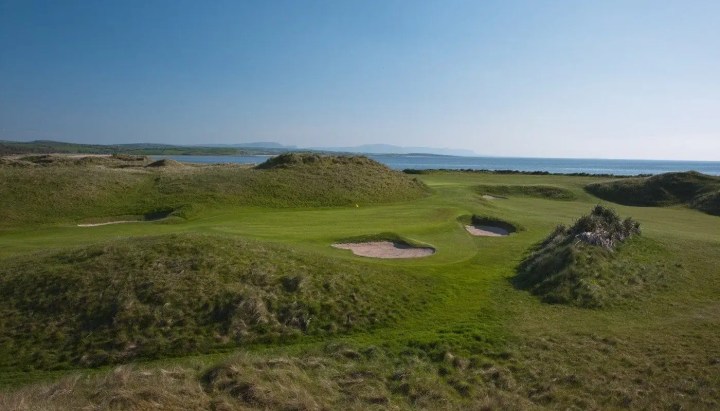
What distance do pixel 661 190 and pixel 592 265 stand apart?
42.9m

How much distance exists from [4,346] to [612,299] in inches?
743

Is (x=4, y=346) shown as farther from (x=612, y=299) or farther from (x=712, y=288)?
(x=712, y=288)

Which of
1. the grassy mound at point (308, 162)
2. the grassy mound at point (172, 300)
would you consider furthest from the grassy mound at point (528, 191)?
the grassy mound at point (172, 300)

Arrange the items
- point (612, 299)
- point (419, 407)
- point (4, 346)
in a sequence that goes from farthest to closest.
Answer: point (612, 299) → point (4, 346) → point (419, 407)

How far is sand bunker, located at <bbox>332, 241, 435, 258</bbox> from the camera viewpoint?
23.4 metres

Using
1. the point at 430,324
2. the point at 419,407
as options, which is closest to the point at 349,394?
the point at 419,407

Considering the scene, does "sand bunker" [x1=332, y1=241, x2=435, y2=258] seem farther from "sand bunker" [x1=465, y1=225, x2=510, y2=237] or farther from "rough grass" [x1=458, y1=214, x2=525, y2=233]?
"rough grass" [x1=458, y1=214, x2=525, y2=233]

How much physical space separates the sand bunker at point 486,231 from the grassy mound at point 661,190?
28635 mm

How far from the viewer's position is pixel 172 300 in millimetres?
15695

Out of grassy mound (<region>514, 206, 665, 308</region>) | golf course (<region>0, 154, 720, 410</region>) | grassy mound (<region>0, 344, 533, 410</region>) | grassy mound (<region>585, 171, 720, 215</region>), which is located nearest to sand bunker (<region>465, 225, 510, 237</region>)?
golf course (<region>0, 154, 720, 410</region>)

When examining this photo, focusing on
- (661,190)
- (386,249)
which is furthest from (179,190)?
(661,190)

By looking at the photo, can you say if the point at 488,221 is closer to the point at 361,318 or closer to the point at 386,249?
the point at 386,249

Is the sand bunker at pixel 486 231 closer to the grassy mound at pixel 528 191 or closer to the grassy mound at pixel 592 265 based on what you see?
the grassy mound at pixel 592 265

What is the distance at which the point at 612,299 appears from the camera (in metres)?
17.1
